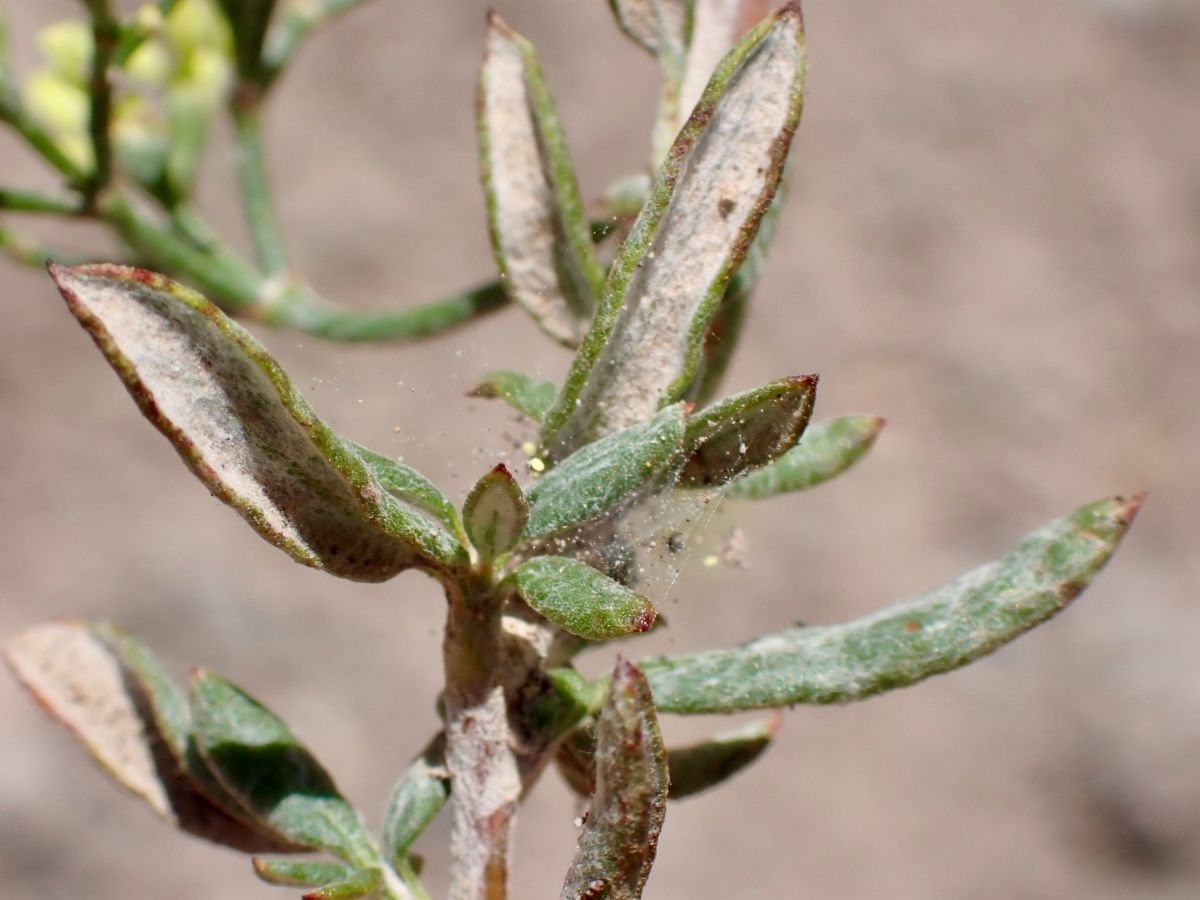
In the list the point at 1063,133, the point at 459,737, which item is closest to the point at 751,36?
the point at 459,737

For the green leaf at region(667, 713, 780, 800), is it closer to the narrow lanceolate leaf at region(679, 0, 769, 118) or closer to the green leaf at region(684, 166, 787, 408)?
the green leaf at region(684, 166, 787, 408)

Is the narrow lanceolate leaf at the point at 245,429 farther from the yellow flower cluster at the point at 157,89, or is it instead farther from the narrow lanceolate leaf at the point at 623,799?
the yellow flower cluster at the point at 157,89

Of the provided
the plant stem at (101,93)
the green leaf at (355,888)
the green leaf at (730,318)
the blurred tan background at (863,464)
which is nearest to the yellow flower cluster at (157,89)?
the plant stem at (101,93)

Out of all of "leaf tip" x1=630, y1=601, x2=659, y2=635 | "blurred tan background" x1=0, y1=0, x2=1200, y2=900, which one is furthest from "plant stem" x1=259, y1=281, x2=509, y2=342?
"blurred tan background" x1=0, y1=0, x2=1200, y2=900

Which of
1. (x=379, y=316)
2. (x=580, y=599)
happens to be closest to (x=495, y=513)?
(x=580, y=599)

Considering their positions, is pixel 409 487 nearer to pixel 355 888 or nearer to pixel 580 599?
pixel 580 599

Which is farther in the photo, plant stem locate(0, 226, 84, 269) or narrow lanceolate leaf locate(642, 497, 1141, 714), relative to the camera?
plant stem locate(0, 226, 84, 269)

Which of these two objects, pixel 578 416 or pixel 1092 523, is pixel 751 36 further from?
pixel 1092 523
